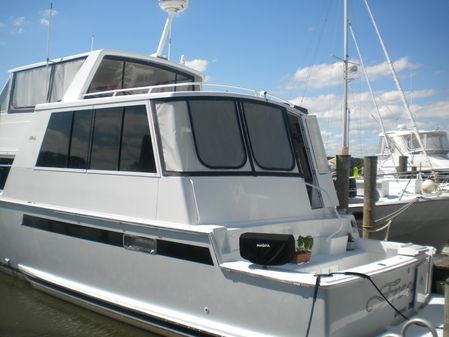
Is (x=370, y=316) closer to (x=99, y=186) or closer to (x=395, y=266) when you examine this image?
(x=395, y=266)

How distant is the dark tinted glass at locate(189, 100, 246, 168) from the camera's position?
4888 millimetres

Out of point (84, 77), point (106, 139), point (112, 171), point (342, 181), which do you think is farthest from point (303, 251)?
point (342, 181)

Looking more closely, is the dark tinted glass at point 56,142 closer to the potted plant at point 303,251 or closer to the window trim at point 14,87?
the window trim at point 14,87

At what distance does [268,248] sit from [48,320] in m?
3.46

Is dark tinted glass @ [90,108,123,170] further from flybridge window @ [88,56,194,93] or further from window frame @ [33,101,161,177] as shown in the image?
flybridge window @ [88,56,194,93]

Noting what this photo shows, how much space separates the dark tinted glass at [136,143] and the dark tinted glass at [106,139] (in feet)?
0.41

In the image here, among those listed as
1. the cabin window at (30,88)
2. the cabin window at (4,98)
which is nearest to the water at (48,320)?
the cabin window at (30,88)

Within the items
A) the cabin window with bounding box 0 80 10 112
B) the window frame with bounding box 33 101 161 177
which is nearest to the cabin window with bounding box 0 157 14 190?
the cabin window with bounding box 0 80 10 112

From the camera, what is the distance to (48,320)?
18.8 ft

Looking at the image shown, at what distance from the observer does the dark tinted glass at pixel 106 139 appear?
5328 millimetres

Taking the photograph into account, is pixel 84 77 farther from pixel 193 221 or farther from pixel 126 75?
pixel 193 221

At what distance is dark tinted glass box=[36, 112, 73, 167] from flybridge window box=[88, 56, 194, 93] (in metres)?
0.67

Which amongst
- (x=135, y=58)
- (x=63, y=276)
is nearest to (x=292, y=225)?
(x=63, y=276)

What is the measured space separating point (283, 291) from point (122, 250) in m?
2.07
